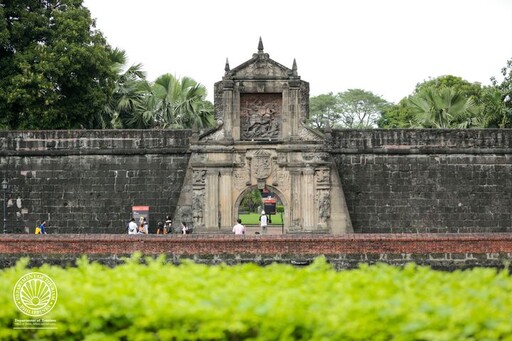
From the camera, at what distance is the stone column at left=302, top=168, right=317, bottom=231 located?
19500mm

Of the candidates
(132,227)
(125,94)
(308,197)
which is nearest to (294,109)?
(308,197)

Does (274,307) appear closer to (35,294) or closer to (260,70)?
(35,294)

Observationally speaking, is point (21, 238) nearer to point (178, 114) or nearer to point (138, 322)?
point (138, 322)

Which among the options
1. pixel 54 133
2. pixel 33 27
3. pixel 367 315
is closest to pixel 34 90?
pixel 33 27

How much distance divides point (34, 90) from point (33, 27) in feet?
6.71

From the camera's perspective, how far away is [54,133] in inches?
808

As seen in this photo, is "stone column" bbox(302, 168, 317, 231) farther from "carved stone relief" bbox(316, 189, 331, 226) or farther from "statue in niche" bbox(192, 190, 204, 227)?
"statue in niche" bbox(192, 190, 204, 227)

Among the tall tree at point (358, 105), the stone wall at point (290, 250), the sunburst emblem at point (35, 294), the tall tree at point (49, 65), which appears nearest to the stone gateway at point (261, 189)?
the tall tree at point (49, 65)

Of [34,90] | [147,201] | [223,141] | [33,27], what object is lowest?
[147,201]

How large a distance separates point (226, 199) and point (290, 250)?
5554mm

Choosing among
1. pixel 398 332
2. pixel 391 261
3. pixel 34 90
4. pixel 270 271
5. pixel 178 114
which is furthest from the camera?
pixel 178 114

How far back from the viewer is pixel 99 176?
20453mm

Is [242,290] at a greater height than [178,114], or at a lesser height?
lesser

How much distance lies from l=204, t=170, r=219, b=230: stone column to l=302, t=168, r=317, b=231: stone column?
2.04 metres
